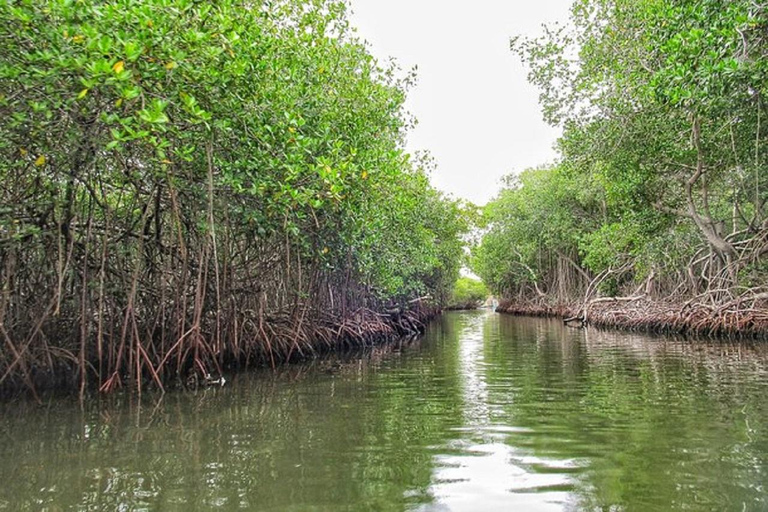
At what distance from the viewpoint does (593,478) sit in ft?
7.52

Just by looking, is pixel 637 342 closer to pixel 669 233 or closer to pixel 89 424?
pixel 669 233

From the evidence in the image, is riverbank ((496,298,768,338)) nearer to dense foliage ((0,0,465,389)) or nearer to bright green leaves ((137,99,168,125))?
dense foliage ((0,0,465,389))

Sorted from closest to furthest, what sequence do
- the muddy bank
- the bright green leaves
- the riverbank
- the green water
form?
the green water, the bright green leaves, the muddy bank, the riverbank

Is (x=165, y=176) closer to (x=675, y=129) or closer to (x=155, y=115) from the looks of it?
(x=155, y=115)

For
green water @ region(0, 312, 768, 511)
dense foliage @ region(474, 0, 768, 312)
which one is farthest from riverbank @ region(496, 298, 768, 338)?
green water @ region(0, 312, 768, 511)

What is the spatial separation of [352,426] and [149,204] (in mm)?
3373

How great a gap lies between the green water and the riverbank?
13.1 ft

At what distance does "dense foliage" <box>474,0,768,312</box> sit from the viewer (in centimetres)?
513

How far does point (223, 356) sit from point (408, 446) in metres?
3.89

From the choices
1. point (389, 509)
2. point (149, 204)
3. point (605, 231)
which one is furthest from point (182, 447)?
point (605, 231)

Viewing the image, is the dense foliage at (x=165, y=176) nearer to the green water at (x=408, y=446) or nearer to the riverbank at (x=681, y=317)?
the green water at (x=408, y=446)

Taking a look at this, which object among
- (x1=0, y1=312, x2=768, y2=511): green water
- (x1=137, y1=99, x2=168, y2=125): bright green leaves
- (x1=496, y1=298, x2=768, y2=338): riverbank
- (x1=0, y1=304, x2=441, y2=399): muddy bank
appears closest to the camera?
(x1=0, y1=312, x2=768, y2=511): green water

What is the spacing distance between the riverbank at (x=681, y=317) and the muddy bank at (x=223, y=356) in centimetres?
591

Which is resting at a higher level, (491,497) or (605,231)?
(605,231)
